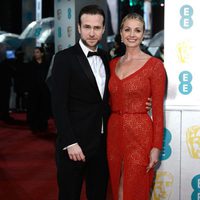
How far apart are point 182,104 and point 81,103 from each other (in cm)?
98

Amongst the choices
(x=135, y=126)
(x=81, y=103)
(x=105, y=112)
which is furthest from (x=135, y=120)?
(x=81, y=103)

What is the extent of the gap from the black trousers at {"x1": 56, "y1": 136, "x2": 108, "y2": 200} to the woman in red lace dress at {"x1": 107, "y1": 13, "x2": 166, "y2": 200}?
7 centimetres

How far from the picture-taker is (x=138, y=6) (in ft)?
70.7

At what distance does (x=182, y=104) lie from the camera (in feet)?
10.9

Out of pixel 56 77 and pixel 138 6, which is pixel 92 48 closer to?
pixel 56 77

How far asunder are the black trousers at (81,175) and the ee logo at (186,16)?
1099 millimetres

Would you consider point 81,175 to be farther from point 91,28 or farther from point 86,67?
point 91,28

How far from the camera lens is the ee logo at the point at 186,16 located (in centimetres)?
327

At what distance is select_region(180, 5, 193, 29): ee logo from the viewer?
3266mm

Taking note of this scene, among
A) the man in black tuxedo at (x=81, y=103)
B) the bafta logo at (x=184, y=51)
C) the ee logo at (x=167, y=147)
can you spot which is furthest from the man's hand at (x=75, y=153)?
the bafta logo at (x=184, y=51)

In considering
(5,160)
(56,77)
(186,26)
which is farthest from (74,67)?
(5,160)

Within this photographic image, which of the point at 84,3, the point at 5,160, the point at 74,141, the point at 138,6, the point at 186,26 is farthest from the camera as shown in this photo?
the point at 138,6

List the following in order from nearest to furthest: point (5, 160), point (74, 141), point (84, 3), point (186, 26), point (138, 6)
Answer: point (74, 141) → point (186, 26) → point (5, 160) → point (84, 3) → point (138, 6)

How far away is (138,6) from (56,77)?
19502mm
